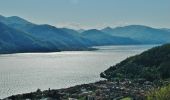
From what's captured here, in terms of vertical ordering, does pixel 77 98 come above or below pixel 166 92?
below

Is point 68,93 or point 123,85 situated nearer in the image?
point 68,93

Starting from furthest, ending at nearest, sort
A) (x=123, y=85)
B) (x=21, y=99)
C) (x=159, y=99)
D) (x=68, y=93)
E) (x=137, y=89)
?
(x=123, y=85) → (x=137, y=89) → (x=68, y=93) → (x=21, y=99) → (x=159, y=99)

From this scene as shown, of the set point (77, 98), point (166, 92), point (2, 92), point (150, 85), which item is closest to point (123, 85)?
point (150, 85)

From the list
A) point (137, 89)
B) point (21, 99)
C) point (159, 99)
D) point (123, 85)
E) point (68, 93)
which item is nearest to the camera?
point (159, 99)

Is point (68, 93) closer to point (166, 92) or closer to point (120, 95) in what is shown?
point (120, 95)

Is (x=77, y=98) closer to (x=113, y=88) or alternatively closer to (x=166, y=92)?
(x=113, y=88)

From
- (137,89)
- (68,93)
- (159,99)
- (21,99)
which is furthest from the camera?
(137,89)

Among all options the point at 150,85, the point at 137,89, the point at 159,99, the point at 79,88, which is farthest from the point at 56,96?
the point at 159,99

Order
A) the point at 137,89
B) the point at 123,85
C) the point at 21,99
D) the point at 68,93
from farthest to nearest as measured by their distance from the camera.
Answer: the point at 123,85
the point at 137,89
the point at 68,93
the point at 21,99

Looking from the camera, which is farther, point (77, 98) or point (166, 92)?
point (77, 98)
